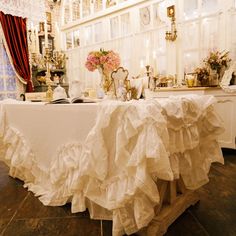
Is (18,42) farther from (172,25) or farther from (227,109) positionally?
(227,109)

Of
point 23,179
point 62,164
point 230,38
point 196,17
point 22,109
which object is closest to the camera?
point 62,164

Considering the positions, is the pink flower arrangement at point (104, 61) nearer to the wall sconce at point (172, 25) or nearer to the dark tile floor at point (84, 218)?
the dark tile floor at point (84, 218)

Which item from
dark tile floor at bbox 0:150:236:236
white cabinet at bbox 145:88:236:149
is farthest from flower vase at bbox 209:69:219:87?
dark tile floor at bbox 0:150:236:236

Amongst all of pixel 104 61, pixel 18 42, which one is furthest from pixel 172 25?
pixel 18 42

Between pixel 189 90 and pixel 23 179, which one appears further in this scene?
pixel 189 90

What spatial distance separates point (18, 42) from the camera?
14.6ft

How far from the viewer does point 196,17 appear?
3.26 metres

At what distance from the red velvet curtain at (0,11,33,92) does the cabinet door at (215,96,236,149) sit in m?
3.60

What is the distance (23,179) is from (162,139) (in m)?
1.56

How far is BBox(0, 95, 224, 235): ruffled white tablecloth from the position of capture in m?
1.01

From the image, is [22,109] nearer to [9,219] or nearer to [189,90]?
[9,219]

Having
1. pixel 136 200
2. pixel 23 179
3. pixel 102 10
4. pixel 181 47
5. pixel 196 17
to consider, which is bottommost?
pixel 23 179

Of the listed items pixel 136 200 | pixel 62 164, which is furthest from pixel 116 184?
pixel 62 164

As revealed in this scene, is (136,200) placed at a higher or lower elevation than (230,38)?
lower
